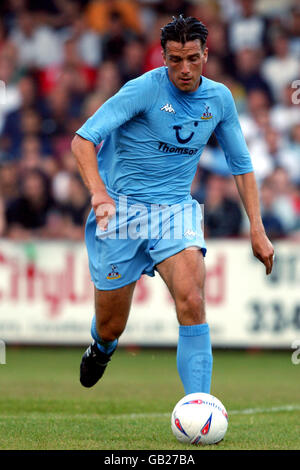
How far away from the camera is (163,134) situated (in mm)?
5867

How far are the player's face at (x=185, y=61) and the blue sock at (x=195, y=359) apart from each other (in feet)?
5.04

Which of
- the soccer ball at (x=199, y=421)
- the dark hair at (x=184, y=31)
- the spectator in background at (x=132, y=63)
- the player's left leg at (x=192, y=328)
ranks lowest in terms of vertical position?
the soccer ball at (x=199, y=421)

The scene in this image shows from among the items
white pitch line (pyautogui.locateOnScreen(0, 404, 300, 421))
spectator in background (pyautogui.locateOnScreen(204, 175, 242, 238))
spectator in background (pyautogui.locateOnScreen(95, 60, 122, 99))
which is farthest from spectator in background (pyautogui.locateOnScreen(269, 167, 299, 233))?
white pitch line (pyautogui.locateOnScreen(0, 404, 300, 421))

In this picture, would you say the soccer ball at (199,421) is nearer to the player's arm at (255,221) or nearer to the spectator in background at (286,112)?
the player's arm at (255,221)

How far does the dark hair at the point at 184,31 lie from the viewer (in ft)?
18.4

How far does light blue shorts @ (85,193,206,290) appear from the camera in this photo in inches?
228

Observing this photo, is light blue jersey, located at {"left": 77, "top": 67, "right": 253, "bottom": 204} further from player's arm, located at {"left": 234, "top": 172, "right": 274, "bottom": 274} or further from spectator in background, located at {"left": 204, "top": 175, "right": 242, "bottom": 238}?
spectator in background, located at {"left": 204, "top": 175, "right": 242, "bottom": 238}

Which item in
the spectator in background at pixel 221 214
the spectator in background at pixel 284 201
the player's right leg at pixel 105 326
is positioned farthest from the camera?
the spectator in background at pixel 284 201

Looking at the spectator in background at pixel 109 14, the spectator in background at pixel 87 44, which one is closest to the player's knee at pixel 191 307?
the spectator in background at pixel 87 44

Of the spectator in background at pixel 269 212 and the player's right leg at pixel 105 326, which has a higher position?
the spectator in background at pixel 269 212

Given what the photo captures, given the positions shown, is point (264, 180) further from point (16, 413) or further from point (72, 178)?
point (16, 413)

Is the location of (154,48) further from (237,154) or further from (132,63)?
(237,154)

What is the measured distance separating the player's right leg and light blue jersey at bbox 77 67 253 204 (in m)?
0.71

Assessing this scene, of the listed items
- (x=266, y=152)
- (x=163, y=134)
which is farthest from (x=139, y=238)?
(x=266, y=152)
